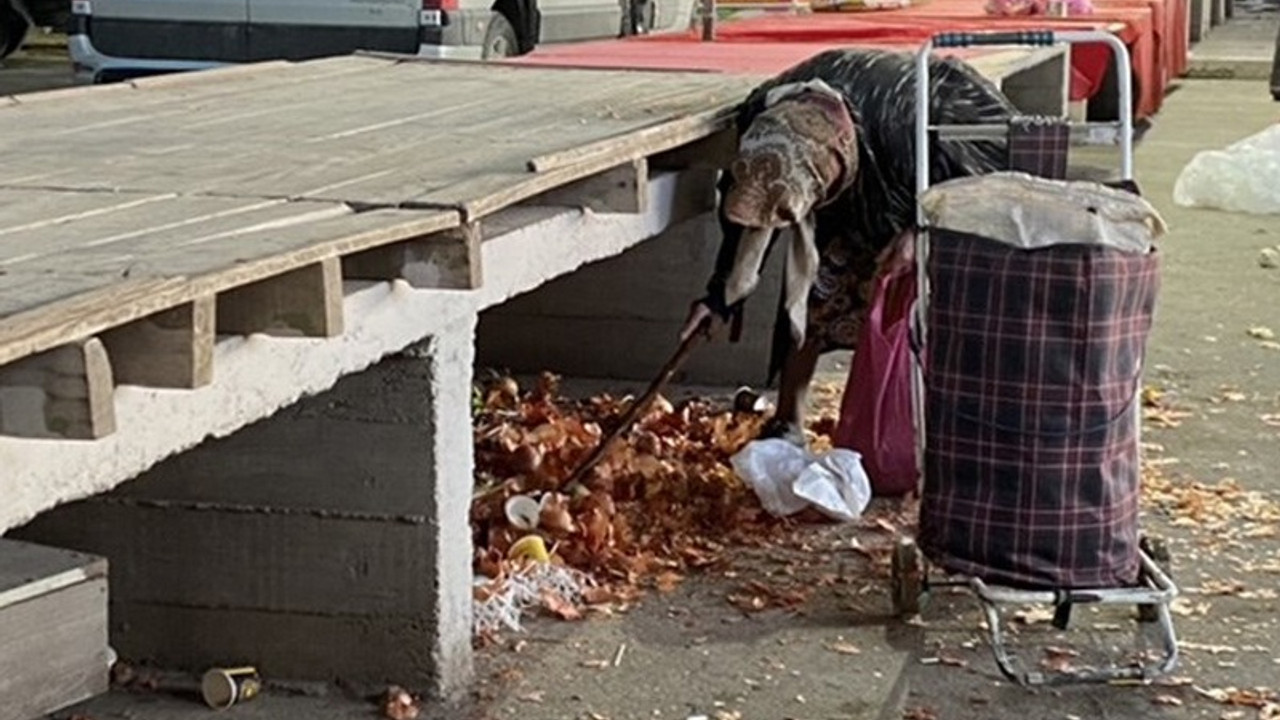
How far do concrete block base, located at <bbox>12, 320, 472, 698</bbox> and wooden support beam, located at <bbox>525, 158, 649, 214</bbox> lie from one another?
75 centimetres

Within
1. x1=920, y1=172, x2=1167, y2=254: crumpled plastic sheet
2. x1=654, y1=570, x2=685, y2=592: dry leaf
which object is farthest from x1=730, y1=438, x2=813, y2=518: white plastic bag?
x1=920, y1=172, x2=1167, y2=254: crumpled plastic sheet

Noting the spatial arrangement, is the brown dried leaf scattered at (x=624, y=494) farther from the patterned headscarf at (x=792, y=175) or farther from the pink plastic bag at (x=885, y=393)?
the patterned headscarf at (x=792, y=175)

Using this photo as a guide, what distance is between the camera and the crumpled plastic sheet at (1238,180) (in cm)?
1245

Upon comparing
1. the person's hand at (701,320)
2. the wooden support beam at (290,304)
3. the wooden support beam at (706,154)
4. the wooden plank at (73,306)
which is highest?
the wooden plank at (73,306)

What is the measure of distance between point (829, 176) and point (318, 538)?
1928mm

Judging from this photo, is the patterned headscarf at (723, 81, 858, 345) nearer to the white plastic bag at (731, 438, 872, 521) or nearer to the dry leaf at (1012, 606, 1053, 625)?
the white plastic bag at (731, 438, 872, 521)

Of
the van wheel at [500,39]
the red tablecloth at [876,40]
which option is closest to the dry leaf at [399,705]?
the red tablecloth at [876,40]

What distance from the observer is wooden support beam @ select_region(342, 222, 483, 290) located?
13.4 feet

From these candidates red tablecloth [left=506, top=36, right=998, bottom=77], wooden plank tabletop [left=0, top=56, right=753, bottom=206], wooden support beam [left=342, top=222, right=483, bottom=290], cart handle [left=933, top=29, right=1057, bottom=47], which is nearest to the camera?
wooden support beam [left=342, top=222, right=483, bottom=290]

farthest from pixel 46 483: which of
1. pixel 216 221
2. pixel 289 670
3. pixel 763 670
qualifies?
pixel 763 670

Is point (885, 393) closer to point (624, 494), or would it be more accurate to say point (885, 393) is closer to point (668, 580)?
point (624, 494)

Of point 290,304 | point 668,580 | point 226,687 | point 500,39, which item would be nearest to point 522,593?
point 668,580

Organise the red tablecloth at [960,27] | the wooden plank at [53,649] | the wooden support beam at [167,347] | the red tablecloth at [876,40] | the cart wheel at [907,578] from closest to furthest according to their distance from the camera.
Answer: the wooden support beam at [167,347] < the wooden plank at [53,649] < the cart wheel at [907,578] < the red tablecloth at [876,40] < the red tablecloth at [960,27]

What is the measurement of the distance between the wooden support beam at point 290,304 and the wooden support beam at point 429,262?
514 millimetres
